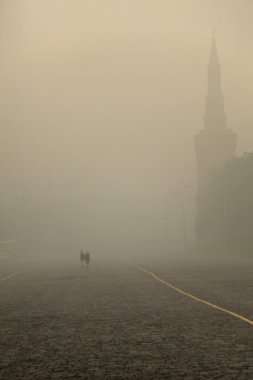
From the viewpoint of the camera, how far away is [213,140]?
170 metres

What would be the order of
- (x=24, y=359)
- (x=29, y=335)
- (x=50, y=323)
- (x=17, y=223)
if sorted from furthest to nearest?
(x=17, y=223), (x=50, y=323), (x=29, y=335), (x=24, y=359)

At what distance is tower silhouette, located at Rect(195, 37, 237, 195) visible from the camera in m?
167

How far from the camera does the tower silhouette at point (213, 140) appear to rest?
167m

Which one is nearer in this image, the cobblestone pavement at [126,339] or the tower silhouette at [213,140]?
the cobblestone pavement at [126,339]

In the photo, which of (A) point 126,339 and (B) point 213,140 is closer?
(A) point 126,339

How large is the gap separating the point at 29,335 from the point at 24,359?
251cm

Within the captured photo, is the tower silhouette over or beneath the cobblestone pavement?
over

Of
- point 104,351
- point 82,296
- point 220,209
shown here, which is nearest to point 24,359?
point 104,351

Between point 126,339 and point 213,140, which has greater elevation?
point 213,140

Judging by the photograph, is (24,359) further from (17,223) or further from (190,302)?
(17,223)

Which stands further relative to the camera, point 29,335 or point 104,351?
point 29,335

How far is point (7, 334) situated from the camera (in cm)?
1203

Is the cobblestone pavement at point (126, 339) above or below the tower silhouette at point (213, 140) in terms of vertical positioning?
below

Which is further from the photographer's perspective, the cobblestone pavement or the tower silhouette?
the tower silhouette
